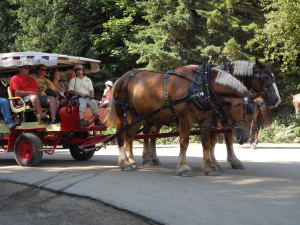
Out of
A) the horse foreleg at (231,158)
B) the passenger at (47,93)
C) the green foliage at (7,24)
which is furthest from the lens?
the green foliage at (7,24)

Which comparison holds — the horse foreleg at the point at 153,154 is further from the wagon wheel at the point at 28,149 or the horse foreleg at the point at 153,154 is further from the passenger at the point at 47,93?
the wagon wheel at the point at 28,149

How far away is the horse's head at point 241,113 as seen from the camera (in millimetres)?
8078

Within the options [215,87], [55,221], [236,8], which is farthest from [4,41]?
[55,221]

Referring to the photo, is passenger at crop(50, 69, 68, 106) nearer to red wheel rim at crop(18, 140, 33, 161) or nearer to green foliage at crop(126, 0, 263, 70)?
red wheel rim at crop(18, 140, 33, 161)

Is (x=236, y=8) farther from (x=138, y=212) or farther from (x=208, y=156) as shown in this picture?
(x=138, y=212)

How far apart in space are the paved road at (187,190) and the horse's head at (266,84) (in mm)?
1352

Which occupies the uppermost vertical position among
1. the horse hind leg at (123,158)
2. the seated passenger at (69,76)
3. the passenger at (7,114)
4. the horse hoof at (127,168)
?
the seated passenger at (69,76)

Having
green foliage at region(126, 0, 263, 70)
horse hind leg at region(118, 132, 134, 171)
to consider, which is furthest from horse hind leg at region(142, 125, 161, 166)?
green foliage at region(126, 0, 263, 70)

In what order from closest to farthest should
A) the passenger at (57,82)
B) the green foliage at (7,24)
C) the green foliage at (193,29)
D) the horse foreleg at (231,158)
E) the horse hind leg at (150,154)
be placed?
the horse foreleg at (231,158) < the horse hind leg at (150,154) < the passenger at (57,82) < the green foliage at (193,29) < the green foliage at (7,24)

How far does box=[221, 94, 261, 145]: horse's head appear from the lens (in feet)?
26.5

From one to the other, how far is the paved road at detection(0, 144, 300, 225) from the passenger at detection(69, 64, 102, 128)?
3.50 feet

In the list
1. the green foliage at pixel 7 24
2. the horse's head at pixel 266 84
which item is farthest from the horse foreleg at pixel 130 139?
the green foliage at pixel 7 24

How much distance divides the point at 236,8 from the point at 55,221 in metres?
19.6

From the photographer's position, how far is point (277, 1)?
20.1 meters
